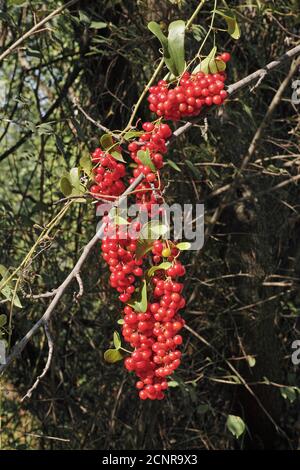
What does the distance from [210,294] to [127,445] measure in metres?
0.46

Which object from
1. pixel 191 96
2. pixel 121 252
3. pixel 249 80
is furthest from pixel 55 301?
pixel 249 80

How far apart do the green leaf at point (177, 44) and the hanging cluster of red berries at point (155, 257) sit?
0.02 m

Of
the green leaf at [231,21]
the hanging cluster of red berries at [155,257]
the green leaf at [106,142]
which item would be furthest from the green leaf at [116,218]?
the green leaf at [231,21]

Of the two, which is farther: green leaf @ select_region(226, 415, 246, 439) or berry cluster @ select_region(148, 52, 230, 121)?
green leaf @ select_region(226, 415, 246, 439)

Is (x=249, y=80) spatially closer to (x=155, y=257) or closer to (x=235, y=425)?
(x=155, y=257)

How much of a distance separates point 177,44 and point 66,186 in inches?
10.1

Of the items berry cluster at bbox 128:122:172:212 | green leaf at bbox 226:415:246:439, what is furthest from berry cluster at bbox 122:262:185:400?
green leaf at bbox 226:415:246:439

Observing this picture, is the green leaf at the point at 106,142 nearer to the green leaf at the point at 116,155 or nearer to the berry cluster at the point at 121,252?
the green leaf at the point at 116,155

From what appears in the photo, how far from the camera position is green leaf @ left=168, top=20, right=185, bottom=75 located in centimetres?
110

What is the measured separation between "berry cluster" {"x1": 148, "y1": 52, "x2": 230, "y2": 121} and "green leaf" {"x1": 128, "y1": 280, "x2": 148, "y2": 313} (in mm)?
242

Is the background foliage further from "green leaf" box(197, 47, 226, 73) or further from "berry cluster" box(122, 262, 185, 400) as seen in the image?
"berry cluster" box(122, 262, 185, 400)

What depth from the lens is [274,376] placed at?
2.14m
